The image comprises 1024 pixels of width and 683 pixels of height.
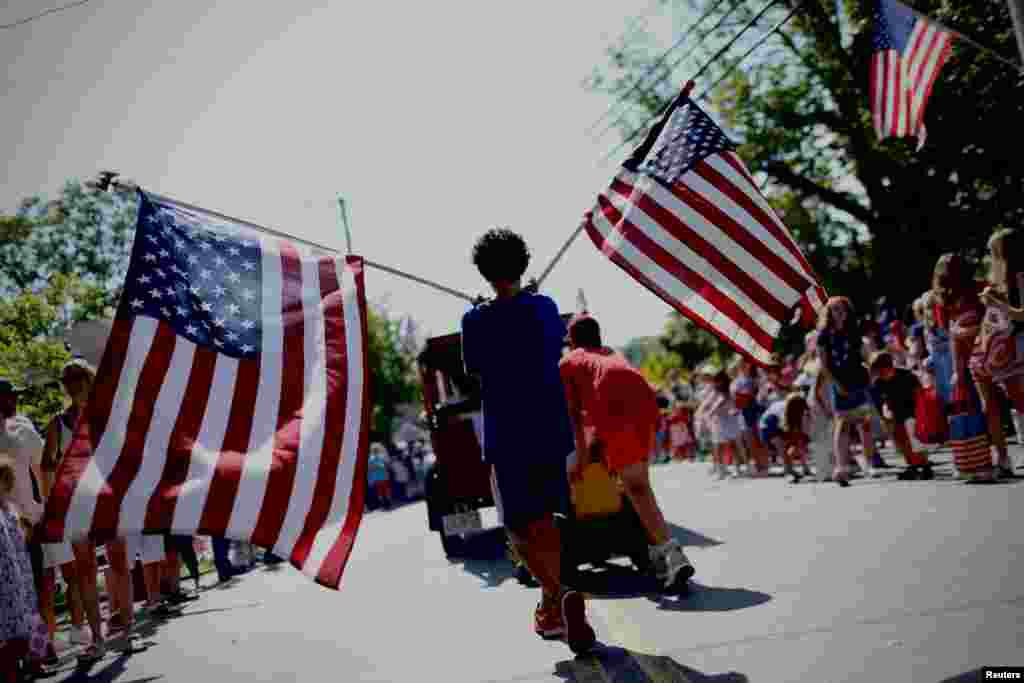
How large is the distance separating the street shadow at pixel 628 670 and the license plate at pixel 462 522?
412 cm

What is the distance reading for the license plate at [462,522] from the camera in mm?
7980

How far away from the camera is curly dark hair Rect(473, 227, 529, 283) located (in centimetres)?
429

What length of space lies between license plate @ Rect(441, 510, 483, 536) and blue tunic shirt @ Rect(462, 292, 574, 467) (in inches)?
160

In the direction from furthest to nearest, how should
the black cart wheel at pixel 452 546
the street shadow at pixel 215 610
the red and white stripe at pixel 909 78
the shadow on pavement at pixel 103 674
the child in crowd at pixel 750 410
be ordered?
the child in crowd at pixel 750 410 → the black cart wheel at pixel 452 546 → the red and white stripe at pixel 909 78 → the street shadow at pixel 215 610 → the shadow on pavement at pixel 103 674

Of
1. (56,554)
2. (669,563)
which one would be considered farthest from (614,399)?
(56,554)

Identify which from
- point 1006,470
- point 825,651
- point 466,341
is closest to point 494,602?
point 466,341

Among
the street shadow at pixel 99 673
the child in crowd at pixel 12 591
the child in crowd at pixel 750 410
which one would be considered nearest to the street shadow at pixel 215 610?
the street shadow at pixel 99 673

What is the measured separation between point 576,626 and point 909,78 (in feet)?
24.8

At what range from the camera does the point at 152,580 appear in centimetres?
888

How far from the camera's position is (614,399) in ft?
17.0

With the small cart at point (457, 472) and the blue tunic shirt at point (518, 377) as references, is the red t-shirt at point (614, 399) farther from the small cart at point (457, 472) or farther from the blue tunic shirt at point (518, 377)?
the small cart at point (457, 472)

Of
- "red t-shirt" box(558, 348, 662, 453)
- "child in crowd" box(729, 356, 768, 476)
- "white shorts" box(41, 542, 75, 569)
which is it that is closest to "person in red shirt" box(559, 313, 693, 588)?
"red t-shirt" box(558, 348, 662, 453)

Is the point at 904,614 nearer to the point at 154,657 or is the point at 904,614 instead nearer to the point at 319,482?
the point at 319,482

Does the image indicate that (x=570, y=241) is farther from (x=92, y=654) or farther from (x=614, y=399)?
(x=92, y=654)
